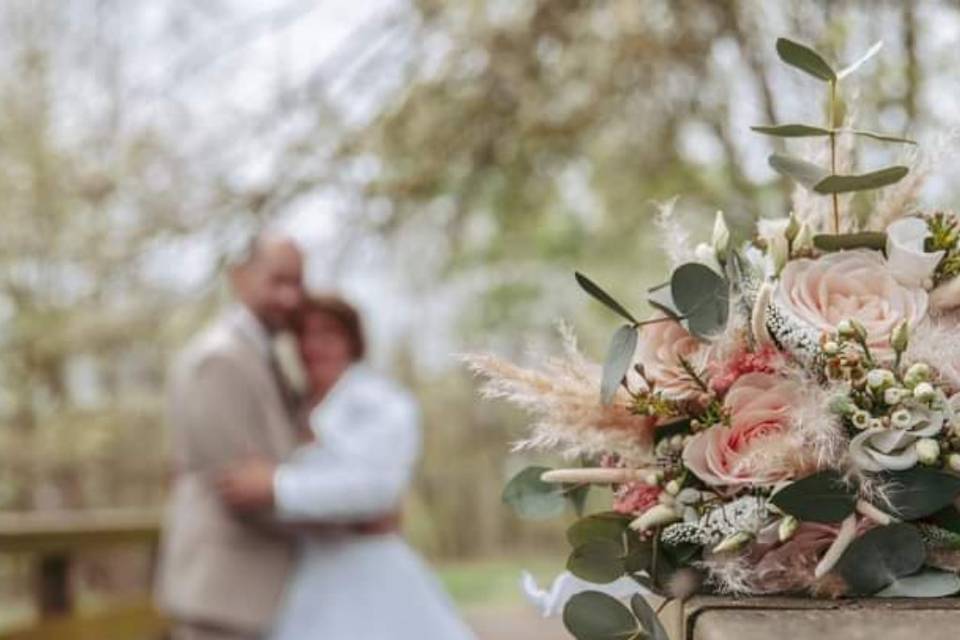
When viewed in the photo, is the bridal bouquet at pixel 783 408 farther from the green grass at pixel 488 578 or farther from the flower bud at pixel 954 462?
the green grass at pixel 488 578

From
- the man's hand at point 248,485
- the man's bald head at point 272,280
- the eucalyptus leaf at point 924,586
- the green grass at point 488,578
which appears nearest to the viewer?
the eucalyptus leaf at point 924,586

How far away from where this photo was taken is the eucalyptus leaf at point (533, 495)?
1.42 metres

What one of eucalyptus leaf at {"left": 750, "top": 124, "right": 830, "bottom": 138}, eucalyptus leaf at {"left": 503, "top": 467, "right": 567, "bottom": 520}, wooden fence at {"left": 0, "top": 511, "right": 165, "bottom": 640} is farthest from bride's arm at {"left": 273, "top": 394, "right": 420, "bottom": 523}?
eucalyptus leaf at {"left": 750, "top": 124, "right": 830, "bottom": 138}

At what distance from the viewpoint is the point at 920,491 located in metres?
1.20

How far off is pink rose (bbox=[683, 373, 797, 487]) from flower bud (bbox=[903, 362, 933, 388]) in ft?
0.29

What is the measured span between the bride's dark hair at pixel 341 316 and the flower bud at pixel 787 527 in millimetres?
3729

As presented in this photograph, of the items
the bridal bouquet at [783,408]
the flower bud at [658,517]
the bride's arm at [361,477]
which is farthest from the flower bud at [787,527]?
the bride's arm at [361,477]

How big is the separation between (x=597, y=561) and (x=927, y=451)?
0.29 meters

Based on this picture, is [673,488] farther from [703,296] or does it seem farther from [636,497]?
[703,296]

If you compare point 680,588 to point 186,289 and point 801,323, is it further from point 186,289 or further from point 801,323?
point 186,289

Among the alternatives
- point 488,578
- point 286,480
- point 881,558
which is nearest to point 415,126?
point 286,480

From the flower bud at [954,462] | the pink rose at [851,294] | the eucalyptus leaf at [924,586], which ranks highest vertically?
the pink rose at [851,294]

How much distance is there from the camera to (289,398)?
16.0ft

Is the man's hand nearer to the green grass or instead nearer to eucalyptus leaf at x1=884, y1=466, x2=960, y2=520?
eucalyptus leaf at x1=884, y1=466, x2=960, y2=520
